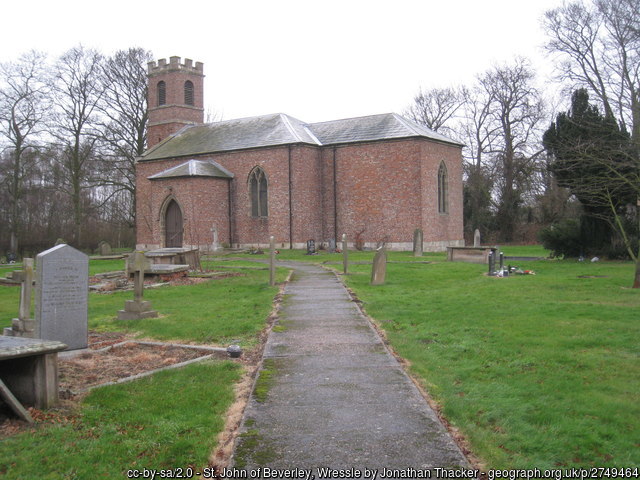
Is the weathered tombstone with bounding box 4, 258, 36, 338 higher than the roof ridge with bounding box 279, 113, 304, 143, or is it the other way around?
the roof ridge with bounding box 279, 113, 304, 143

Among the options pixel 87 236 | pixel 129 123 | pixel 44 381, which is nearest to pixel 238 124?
pixel 129 123

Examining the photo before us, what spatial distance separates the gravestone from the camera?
7977 millimetres

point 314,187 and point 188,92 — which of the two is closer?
point 314,187

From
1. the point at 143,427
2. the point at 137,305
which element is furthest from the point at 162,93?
the point at 143,427

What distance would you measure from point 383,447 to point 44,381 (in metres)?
3.30

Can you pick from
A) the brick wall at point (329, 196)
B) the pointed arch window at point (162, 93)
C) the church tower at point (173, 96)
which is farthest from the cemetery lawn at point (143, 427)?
the pointed arch window at point (162, 93)

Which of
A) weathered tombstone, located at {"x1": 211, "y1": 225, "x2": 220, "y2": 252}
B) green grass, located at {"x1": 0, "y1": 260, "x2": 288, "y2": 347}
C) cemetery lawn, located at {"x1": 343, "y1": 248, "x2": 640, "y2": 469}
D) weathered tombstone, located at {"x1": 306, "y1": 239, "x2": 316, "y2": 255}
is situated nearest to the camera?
cemetery lawn, located at {"x1": 343, "y1": 248, "x2": 640, "y2": 469}

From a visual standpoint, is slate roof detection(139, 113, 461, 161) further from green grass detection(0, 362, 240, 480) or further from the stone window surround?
green grass detection(0, 362, 240, 480)

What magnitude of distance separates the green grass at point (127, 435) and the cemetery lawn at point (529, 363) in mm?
2185

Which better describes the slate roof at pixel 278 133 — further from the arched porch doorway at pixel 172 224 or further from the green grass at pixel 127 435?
the green grass at pixel 127 435

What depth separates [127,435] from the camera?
478 centimetres

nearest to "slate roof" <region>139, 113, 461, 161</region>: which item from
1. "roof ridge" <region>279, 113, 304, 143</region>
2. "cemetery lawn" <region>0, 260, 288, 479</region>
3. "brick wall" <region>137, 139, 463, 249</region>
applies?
"roof ridge" <region>279, 113, 304, 143</region>

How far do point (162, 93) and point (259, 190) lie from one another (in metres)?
13.1

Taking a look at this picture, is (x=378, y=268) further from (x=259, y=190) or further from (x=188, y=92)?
(x=188, y=92)
